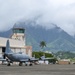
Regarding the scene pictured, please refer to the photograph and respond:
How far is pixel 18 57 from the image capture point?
106m

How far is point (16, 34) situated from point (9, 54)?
9162 centimetres

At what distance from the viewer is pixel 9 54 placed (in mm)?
104938

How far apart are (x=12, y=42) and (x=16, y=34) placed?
114 feet

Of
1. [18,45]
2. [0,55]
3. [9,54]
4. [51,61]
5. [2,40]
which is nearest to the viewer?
[9,54]

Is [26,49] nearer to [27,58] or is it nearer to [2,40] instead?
[2,40]

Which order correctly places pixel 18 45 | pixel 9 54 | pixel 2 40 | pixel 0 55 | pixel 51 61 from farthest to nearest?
pixel 51 61 → pixel 18 45 → pixel 2 40 → pixel 0 55 → pixel 9 54

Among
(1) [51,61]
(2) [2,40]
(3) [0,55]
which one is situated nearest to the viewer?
(3) [0,55]

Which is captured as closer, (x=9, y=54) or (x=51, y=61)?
(x=9, y=54)

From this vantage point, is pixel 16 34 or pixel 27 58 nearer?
pixel 27 58

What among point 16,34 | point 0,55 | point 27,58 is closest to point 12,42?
point 0,55

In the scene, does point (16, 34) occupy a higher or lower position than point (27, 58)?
higher

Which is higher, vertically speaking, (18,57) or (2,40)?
(2,40)

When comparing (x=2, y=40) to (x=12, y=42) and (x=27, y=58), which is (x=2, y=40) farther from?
(x=27, y=58)

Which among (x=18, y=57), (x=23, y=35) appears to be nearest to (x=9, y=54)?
(x=18, y=57)
